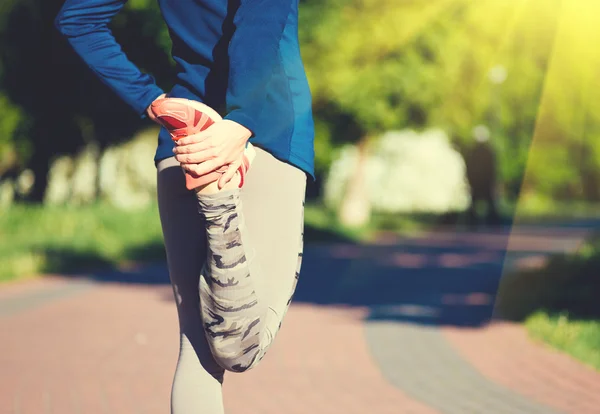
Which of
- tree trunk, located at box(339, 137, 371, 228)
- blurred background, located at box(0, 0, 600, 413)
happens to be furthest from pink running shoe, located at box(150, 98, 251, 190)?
tree trunk, located at box(339, 137, 371, 228)

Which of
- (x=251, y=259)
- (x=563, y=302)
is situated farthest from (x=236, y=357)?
(x=563, y=302)

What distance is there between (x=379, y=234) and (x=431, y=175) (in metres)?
7.23

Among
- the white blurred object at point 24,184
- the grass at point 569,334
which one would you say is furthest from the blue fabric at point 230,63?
the white blurred object at point 24,184

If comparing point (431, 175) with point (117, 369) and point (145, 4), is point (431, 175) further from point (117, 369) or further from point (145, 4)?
point (117, 369)

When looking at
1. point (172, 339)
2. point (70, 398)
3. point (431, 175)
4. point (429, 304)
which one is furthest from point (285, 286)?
point (431, 175)

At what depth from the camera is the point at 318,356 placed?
646 centimetres

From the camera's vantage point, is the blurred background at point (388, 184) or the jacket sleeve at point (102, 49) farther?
the blurred background at point (388, 184)

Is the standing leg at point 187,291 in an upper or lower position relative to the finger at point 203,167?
lower

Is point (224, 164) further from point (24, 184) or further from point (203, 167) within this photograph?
point (24, 184)

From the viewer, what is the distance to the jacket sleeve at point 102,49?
215 centimetres

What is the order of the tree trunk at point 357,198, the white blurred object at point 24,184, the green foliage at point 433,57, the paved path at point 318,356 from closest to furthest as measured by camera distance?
1. the paved path at point 318,356
2. the green foliage at point 433,57
3. the white blurred object at point 24,184
4. the tree trunk at point 357,198

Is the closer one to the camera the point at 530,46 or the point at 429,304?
the point at 429,304

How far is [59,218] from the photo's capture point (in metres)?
16.0

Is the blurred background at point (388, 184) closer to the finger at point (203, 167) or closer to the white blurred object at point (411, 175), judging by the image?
the white blurred object at point (411, 175)
